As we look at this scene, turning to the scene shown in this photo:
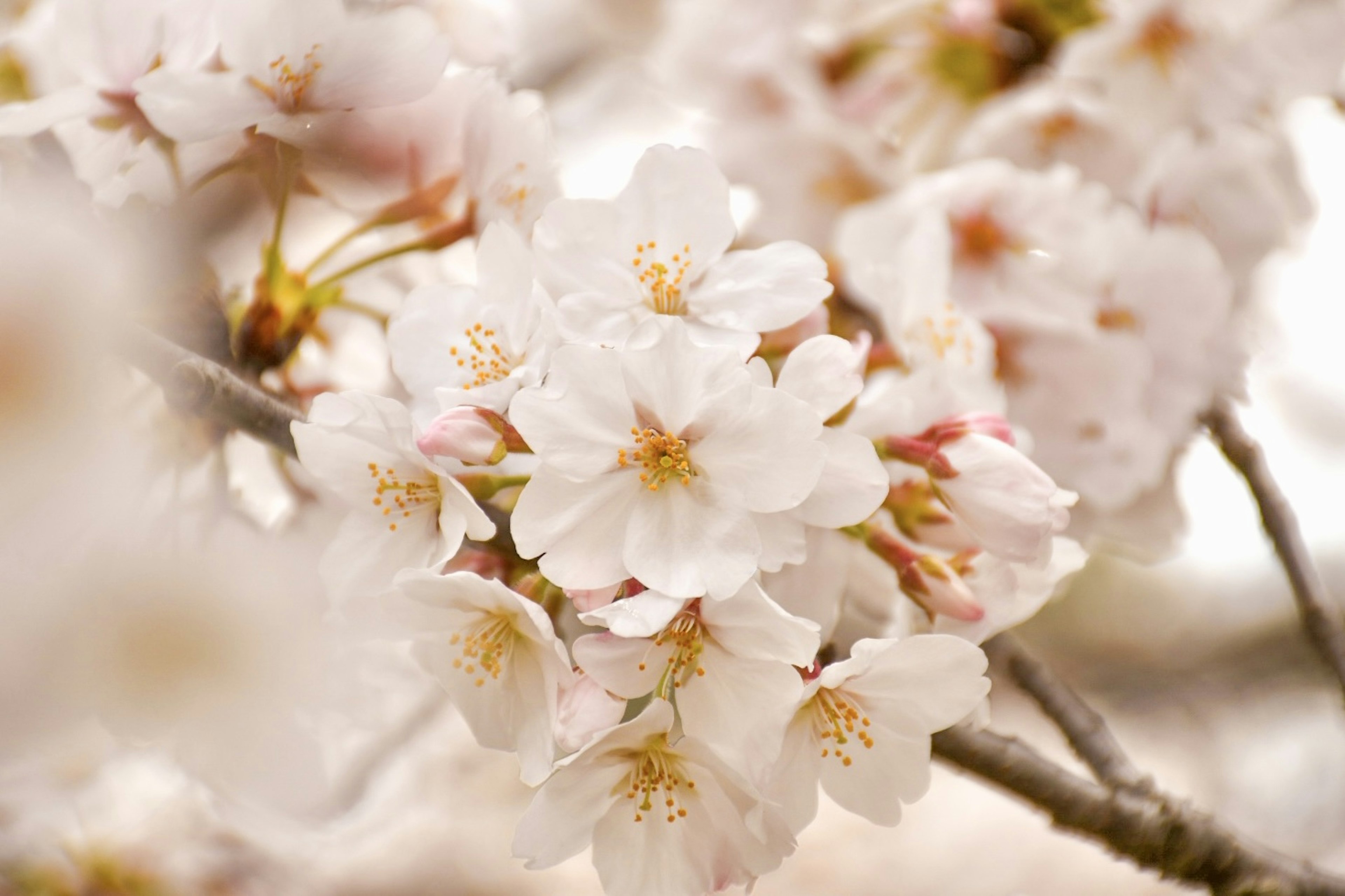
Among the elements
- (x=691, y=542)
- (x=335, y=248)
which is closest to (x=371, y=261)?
(x=335, y=248)

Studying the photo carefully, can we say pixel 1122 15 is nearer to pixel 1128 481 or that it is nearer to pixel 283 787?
pixel 1128 481

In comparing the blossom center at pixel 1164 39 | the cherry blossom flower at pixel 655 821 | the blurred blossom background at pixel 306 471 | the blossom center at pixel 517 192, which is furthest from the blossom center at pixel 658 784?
the blossom center at pixel 1164 39

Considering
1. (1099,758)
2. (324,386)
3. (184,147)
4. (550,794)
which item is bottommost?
(1099,758)

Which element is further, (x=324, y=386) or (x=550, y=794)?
(x=324, y=386)

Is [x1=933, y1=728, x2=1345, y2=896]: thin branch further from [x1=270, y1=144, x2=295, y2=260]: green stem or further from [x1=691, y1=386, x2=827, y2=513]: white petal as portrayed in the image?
[x1=270, y1=144, x2=295, y2=260]: green stem

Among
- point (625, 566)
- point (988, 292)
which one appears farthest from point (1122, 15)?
point (625, 566)

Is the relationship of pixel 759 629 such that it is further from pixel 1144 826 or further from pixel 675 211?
pixel 1144 826
